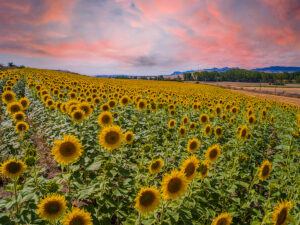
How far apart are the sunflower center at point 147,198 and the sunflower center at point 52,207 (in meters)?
1.07

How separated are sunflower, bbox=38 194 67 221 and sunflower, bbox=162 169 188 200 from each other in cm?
136

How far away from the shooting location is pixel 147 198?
2.14 meters

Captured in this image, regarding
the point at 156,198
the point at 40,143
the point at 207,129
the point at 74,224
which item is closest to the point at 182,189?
the point at 156,198

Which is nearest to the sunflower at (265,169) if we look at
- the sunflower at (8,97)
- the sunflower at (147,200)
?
the sunflower at (147,200)

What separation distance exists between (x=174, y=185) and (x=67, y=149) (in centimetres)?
185

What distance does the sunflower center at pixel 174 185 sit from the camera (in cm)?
228

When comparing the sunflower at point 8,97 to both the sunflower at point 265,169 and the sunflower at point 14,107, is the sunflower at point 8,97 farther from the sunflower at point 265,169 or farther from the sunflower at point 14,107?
the sunflower at point 265,169

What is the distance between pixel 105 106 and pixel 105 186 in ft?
10.6

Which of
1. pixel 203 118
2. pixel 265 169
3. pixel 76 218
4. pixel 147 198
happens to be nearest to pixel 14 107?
pixel 76 218

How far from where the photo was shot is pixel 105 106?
18.8 ft

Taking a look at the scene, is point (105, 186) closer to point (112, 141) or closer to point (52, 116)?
point (112, 141)

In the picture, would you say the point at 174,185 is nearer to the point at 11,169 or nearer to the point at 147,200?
the point at 147,200

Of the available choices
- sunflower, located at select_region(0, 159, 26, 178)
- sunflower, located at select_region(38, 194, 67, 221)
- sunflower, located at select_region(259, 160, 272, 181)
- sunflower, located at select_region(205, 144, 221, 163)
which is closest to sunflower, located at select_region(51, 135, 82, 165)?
sunflower, located at select_region(0, 159, 26, 178)

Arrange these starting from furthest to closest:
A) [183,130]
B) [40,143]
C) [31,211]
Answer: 1. [40,143]
2. [183,130]
3. [31,211]
